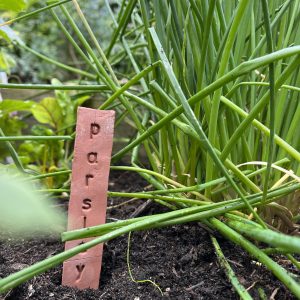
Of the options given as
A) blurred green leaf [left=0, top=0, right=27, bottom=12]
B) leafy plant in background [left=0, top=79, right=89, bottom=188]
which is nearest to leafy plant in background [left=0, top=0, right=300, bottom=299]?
blurred green leaf [left=0, top=0, right=27, bottom=12]

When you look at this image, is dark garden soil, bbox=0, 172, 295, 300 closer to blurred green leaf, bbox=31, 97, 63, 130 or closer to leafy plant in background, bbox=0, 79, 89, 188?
leafy plant in background, bbox=0, 79, 89, 188

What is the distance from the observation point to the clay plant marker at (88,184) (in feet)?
1.93

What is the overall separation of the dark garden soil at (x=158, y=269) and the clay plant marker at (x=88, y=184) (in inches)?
1.1

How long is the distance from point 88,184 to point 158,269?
162mm

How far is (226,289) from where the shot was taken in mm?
Answer: 561

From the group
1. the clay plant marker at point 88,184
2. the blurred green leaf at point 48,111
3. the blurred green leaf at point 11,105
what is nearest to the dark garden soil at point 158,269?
the clay plant marker at point 88,184

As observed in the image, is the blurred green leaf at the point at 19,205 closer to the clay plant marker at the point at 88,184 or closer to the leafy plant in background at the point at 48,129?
the clay plant marker at the point at 88,184

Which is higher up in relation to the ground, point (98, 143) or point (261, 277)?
point (98, 143)

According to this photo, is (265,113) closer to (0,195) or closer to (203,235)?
(203,235)

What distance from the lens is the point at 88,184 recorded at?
591mm

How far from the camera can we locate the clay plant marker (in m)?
0.59

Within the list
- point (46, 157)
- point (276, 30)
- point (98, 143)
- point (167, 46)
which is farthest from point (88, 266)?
point (46, 157)

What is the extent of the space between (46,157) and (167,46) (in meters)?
0.59

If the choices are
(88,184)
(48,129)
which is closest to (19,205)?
(88,184)
